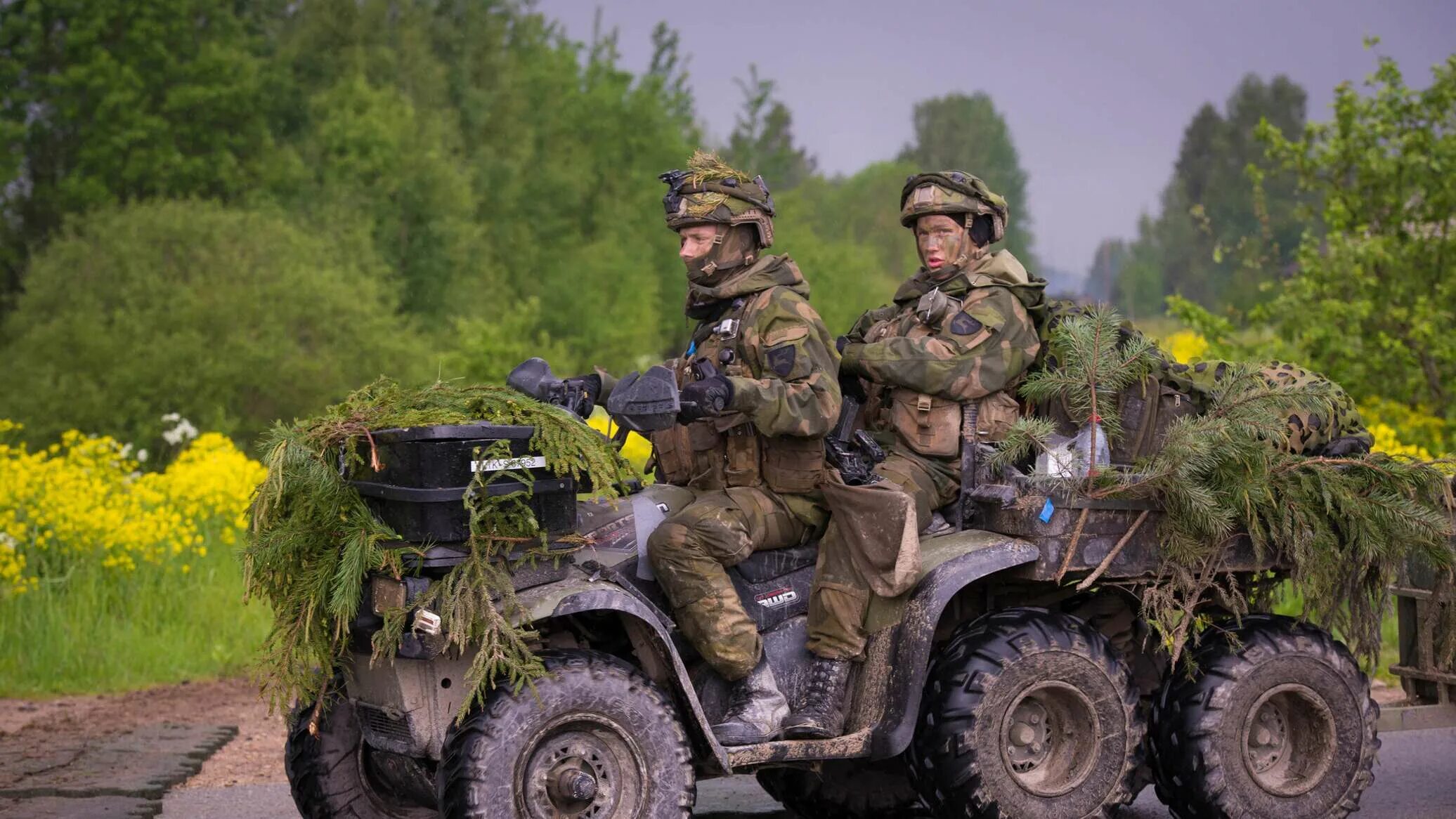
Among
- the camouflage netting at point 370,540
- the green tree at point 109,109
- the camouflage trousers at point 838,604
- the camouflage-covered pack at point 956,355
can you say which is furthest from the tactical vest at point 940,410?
the green tree at point 109,109

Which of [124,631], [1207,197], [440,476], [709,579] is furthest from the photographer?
[1207,197]

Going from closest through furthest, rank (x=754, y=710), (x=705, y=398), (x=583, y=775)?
(x=583, y=775) < (x=705, y=398) < (x=754, y=710)

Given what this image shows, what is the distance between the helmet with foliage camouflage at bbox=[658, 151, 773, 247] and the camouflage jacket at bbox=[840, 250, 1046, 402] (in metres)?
0.72

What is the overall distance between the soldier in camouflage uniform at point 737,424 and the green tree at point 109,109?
86.8 ft

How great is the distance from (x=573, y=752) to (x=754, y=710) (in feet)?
2.85

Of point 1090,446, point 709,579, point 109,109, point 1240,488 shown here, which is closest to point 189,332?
point 109,109

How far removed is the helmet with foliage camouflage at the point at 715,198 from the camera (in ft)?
23.1

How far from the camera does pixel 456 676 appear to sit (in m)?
6.15

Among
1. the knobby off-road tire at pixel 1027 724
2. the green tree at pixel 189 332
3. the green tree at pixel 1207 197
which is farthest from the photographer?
the green tree at pixel 1207 197

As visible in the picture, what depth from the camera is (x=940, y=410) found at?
7.30 metres

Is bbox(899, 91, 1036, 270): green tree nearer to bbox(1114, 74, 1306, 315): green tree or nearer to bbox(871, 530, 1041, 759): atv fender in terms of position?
bbox(1114, 74, 1306, 315): green tree

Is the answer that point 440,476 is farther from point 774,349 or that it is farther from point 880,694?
point 880,694

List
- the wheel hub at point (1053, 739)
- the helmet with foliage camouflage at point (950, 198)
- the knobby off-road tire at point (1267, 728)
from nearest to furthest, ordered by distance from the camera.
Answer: the wheel hub at point (1053, 739) < the knobby off-road tire at point (1267, 728) < the helmet with foliage camouflage at point (950, 198)

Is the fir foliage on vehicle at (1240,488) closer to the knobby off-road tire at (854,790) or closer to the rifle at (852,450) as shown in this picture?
the rifle at (852,450)
